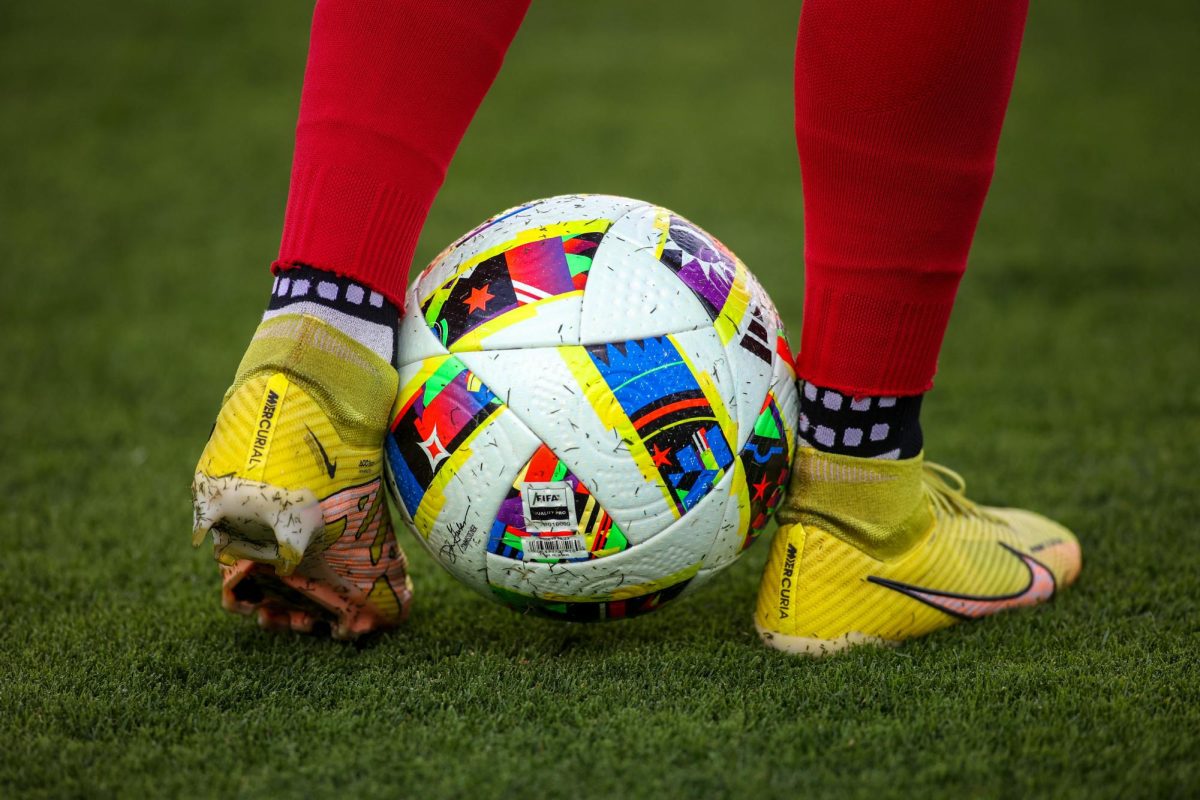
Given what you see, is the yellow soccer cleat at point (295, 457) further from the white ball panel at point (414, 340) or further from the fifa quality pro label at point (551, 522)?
the fifa quality pro label at point (551, 522)

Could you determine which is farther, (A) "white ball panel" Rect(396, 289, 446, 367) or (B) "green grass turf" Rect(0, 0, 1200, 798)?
(A) "white ball panel" Rect(396, 289, 446, 367)

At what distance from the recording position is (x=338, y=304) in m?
1.56

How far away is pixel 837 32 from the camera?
5.11 feet

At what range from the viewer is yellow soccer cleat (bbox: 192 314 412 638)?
1.47 metres

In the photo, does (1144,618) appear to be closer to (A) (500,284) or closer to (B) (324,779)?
(A) (500,284)

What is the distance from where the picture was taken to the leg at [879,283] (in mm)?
1536

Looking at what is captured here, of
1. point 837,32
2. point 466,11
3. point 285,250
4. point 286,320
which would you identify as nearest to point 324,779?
point 286,320

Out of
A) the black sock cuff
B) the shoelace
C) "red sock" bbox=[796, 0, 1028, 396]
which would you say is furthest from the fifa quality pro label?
the shoelace

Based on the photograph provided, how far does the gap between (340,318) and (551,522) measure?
0.39 m

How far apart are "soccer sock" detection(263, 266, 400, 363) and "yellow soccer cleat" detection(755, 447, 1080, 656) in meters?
0.64

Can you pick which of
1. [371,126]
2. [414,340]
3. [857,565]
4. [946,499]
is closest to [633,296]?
[414,340]

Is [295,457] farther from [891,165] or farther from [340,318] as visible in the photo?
[891,165]

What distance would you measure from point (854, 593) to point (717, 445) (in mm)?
353

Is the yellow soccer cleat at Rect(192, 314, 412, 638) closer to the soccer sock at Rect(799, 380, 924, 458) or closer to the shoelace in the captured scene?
the soccer sock at Rect(799, 380, 924, 458)
